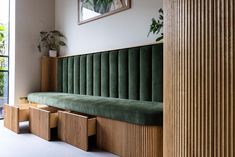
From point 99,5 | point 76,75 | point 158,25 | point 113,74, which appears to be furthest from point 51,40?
point 158,25

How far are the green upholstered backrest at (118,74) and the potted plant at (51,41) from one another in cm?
39

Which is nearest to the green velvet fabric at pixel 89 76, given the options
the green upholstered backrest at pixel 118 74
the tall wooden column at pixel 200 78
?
the green upholstered backrest at pixel 118 74

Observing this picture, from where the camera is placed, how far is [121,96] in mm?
3033

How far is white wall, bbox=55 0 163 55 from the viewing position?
2958mm

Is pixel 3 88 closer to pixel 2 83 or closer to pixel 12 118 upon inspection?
pixel 2 83

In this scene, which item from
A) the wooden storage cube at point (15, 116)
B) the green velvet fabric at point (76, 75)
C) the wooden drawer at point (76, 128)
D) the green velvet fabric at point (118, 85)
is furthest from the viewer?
the green velvet fabric at point (76, 75)

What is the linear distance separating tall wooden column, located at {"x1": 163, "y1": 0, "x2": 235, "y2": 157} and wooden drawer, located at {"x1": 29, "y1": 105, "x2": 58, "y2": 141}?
1703mm

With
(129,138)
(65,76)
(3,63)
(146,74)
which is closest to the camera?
(129,138)

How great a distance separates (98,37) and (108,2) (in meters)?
0.58

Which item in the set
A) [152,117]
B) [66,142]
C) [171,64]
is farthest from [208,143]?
[66,142]

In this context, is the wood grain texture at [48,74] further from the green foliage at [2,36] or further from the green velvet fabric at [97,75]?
the green velvet fabric at [97,75]

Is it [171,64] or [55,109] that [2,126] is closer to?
[55,109]

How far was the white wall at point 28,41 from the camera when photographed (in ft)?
13.5

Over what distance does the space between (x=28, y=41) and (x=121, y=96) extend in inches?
92.5
